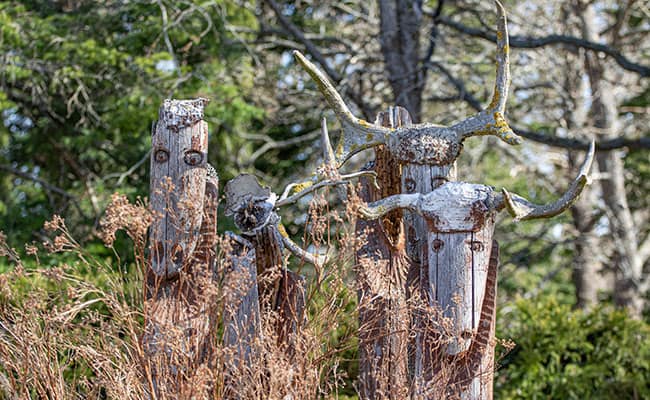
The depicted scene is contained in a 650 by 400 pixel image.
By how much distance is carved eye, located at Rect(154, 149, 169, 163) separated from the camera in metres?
3.97

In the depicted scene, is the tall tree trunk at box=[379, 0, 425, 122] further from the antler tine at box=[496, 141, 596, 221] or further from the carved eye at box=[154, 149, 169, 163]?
the carved eye at box=[154, 149, 169, 163]

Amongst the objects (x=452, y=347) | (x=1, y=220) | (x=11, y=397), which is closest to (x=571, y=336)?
(x=452, y=347)

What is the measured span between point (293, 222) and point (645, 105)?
611 cm

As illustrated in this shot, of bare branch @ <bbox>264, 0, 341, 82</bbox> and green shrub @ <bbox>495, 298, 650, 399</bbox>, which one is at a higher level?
bare branch @ <bbox>264, 0, 341, 82</bbox>

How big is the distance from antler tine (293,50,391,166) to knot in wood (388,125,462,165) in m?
0.17

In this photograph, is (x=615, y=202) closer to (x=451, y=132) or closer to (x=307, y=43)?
(x=307, y=43)

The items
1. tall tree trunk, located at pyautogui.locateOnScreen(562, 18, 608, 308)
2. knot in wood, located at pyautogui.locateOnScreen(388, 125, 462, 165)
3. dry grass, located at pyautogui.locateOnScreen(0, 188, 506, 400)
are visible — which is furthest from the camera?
tall tree trunk, located at pyautogui.locateOnScreen(562, 18, 608, 308)

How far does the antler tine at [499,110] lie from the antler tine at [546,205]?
0.42 m

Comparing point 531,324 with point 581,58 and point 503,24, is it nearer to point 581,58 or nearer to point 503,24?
point 503,24

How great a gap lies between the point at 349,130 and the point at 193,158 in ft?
3.08

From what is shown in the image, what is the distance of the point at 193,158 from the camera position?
3.98 m

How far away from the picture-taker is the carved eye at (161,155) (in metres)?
3.97

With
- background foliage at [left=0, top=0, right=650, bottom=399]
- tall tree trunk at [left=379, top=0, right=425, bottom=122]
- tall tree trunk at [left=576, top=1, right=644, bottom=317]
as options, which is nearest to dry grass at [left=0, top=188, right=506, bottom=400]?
background foliage at [left=0, top=0, right=650, bottom=399]

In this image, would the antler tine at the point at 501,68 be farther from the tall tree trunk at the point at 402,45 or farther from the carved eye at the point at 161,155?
the tall tree trunk at the point at 402,45
